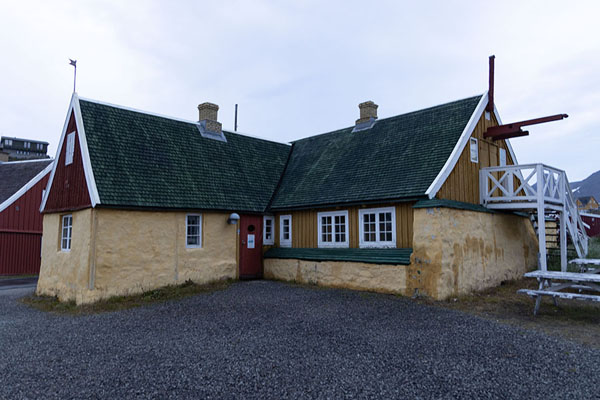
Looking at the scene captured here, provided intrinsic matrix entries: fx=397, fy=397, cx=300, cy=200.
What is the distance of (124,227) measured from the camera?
12.2 metres

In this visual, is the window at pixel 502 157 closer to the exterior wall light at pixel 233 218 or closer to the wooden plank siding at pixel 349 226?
the wooden plank siding at pixel 349 226

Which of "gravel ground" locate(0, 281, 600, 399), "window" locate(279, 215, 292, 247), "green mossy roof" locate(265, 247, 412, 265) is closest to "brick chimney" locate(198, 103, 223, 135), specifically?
"window" locate(279, 215, 292, 247)

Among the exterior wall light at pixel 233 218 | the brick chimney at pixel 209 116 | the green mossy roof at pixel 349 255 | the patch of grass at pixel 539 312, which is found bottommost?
the patch of grass at pixel 539 312

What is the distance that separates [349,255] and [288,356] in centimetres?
707

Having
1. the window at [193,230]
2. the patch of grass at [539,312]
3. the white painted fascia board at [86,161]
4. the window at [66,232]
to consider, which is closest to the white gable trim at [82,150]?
the white painted fascia board at [86,161]

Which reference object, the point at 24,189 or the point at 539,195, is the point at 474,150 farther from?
the point at 24,189

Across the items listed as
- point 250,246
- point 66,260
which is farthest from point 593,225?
point 66,260

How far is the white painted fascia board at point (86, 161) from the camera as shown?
11.6 meters

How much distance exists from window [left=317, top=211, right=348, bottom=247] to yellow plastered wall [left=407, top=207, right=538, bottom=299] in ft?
9.95

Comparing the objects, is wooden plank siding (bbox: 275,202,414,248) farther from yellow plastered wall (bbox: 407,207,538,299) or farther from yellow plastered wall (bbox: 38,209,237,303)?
yellow plastered wall (bbox: 38,209,237,303)

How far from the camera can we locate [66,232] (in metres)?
13.8

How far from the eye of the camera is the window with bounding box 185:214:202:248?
13.9 metres

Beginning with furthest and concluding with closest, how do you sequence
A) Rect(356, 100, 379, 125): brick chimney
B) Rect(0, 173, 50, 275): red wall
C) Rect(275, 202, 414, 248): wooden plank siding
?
Rect(0, 173, 50, 275): red wall
Rect(356, 100, 379, 125): brick chimney
Rect(275, 202, 414, 248): wooden plank siding

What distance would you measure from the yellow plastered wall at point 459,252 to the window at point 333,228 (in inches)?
119
